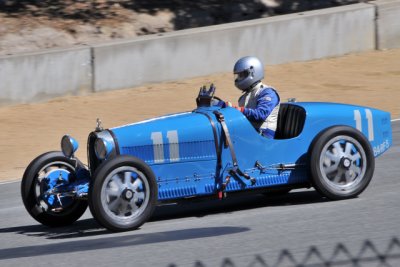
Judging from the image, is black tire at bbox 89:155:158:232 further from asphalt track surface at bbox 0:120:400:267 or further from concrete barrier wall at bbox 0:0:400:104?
concrete barrier wall at bbox 0:0:400:104

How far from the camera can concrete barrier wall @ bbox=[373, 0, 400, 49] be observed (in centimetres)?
1712

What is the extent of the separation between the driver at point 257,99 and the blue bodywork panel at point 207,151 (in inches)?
11.2

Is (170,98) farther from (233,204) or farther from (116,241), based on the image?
(116,241)

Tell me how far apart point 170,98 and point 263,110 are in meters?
6.51

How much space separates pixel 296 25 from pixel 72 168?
8.37 metres

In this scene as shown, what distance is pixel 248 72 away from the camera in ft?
30.7

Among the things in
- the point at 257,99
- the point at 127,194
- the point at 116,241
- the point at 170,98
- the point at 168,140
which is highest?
the point at 257,99

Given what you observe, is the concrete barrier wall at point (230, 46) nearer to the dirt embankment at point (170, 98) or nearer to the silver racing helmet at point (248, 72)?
the dirt embankment at point (170, 98)

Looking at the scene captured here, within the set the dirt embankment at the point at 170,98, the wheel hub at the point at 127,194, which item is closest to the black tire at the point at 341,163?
the wheel hub at the point at 127,194

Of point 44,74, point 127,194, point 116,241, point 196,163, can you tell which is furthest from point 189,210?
point 44,74

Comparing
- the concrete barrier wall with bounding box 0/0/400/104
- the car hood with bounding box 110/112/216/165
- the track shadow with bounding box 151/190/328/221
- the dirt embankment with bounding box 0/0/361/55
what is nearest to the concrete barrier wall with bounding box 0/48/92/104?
the concrete barrier wall with bounding box 0/0/400/104

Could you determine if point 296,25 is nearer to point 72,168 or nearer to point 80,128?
point 80,128

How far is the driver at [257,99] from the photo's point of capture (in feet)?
29.9

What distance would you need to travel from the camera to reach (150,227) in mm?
8492
